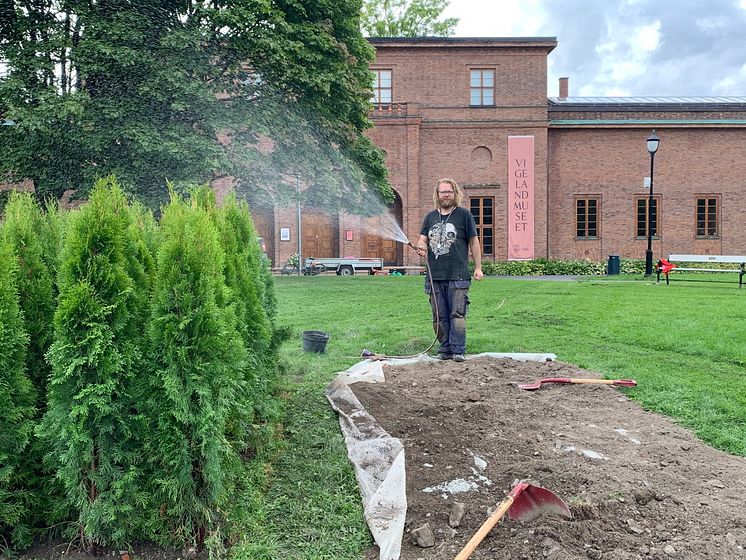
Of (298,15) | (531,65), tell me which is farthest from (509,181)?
(298,15)

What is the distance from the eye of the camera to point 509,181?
1161 inches

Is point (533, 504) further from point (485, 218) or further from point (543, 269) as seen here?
point (485, 218)

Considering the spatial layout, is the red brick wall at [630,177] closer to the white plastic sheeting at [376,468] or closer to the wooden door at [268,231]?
the wooden door at [268,231]

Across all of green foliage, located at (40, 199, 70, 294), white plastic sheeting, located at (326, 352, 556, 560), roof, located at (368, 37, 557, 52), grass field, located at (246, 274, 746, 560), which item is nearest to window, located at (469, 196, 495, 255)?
roof, located at (368, 37, 557, 52)

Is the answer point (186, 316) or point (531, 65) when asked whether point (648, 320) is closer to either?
point (186, 316)

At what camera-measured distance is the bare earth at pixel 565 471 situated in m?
2.52

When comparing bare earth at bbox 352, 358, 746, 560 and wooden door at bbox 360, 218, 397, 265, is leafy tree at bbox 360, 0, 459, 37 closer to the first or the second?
wooden door at bbox 360, 218, 397, 265

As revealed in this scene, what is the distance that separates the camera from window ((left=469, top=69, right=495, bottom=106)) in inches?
1161

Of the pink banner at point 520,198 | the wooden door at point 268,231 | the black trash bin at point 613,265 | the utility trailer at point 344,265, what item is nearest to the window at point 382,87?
the pink banner at point 520,198

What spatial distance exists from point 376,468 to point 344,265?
79.1 feet

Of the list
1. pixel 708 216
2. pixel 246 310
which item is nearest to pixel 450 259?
pixel 246 310

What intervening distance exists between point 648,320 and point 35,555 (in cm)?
890

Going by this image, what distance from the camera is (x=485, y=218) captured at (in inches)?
1181

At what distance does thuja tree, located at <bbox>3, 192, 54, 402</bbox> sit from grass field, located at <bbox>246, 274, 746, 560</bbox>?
1250 mm
